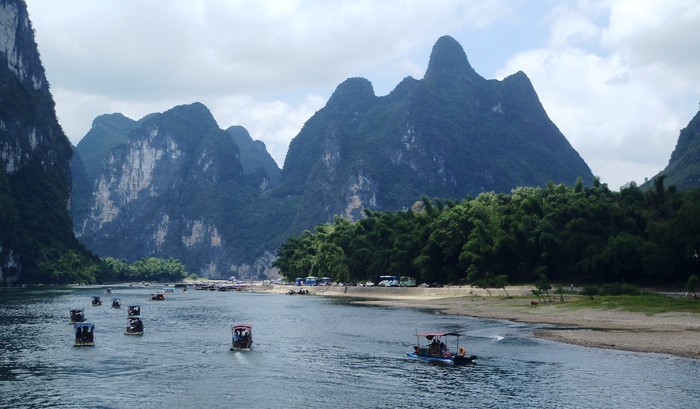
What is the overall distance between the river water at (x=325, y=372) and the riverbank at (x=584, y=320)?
2.80 meters

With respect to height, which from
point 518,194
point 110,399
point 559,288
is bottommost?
point 110,399

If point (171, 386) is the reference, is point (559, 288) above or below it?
above

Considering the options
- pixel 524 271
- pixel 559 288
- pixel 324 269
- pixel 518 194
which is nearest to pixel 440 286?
pixel 524 271

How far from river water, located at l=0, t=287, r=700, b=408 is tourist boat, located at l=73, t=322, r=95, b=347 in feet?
4.04

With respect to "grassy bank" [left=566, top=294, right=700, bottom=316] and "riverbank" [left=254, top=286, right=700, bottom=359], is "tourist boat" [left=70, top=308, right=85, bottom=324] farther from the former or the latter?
"grassy bank" [left=566, top=294, right=700, bottom=316]

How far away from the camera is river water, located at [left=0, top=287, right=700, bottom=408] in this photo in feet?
115

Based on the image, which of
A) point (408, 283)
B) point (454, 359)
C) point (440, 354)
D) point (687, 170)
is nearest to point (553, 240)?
point (408, 283)

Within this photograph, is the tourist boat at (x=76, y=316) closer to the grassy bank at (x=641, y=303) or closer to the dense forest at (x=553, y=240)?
the grassy bank at (x=641, y=303)

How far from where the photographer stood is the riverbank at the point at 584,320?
162 feet

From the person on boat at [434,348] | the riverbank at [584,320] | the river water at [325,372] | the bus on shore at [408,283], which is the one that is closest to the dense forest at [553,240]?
the bus on shore at [408,283]

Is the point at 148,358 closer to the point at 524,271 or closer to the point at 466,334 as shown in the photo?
the point at 466,334

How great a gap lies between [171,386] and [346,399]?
10.6 m

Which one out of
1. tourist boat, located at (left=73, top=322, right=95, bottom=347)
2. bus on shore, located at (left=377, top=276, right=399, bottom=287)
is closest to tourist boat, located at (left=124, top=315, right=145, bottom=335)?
tourist boat, located at (left=73, top=322, right=95, bottom=347)

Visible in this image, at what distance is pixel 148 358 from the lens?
48.3 m
